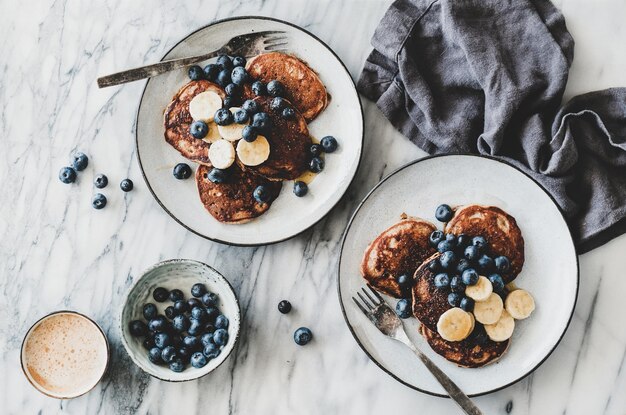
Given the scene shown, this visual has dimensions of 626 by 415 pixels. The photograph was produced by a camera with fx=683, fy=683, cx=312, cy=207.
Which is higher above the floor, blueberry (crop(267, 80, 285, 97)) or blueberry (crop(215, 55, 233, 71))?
blueberry (crop(215, 55, 233, 71))

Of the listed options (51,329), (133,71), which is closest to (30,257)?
(51,329)

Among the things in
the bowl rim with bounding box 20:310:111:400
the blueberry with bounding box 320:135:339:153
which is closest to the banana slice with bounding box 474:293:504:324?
the blueberry with bounding box 320:135:339:153

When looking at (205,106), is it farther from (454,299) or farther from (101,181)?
(454,299)

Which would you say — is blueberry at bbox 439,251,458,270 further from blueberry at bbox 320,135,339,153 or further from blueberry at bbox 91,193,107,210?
blueberry at bbox 91,193,107,210

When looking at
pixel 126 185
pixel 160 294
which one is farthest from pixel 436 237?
pixel 126 185

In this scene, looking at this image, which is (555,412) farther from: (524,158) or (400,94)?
(400,94)

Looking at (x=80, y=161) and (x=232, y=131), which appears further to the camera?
(x=80, y=161)
